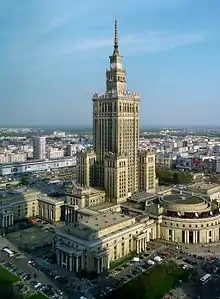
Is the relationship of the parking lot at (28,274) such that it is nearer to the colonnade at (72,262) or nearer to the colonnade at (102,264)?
the colonnade at (72,262)

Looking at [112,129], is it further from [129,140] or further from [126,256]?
[126,256]

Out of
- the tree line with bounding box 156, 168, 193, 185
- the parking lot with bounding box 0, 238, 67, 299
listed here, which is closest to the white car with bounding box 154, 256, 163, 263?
the parking lot with bounding box 0, 238, 67, 299

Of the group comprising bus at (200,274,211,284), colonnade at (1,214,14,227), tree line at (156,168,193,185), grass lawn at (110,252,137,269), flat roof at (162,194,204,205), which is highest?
flat roof at (162,194,204,205)

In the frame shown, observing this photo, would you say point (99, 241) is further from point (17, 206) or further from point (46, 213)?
point (17, 206)

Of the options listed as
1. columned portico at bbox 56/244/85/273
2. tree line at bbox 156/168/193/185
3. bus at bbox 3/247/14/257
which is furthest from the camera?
tree line at bbox 156/168/193/185

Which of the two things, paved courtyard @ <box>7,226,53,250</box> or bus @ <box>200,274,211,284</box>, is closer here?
bus @ <box>200,274,211,284</box>

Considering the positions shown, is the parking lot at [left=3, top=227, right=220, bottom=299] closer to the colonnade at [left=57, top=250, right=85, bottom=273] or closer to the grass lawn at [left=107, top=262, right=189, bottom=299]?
the colonnade at [left=57, top=250, right=85, bottom=273]

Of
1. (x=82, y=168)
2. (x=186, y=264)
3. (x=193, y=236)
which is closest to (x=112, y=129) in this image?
(x=82, y=168)

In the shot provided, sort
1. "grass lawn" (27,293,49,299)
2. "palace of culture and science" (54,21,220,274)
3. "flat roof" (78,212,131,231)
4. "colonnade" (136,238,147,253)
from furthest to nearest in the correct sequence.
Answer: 1. "colonnade" (136,238,147,253)
2. "flat roof" (78,212,131,231)
3. "palace of culture and science" (54,21,220,274)
4. "grass lawn" (27,293,49,299)
